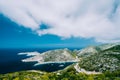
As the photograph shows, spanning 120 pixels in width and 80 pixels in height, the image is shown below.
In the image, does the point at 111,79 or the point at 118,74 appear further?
the point at 118,74

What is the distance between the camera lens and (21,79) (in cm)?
12469

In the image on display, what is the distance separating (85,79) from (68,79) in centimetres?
1083

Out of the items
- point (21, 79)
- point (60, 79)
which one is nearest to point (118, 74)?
point (60, 79)

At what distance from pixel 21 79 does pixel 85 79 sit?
40.4 metres

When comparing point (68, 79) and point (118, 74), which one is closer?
point (68, 79)

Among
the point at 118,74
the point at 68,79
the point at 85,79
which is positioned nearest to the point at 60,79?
the point at 68,79

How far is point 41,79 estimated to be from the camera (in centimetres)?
12494

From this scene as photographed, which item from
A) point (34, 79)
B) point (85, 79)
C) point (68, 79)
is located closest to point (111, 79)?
point (85, 79)

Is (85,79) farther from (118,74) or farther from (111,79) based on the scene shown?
(118,74)

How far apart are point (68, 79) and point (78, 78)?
283 inches

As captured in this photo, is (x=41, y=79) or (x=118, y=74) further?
(x=118, y=74)

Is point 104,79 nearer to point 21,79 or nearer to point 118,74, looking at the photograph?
point 118,74

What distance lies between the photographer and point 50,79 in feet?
408

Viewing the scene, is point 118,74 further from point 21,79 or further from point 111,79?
point 21,79
